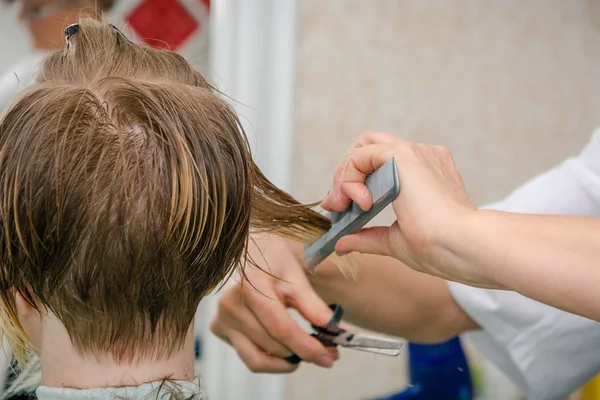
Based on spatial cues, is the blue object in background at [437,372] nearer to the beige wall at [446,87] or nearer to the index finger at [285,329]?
the beige wall at [446,87]

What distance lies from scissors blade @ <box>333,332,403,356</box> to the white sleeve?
209 mm

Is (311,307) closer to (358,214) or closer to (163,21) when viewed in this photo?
(358,214)

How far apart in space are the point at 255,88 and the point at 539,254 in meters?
0.76

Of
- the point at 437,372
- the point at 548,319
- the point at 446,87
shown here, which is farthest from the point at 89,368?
the point at 446,87

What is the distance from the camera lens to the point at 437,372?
Answer: 50.4 inches

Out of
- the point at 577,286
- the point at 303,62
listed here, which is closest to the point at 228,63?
the point at 303,62

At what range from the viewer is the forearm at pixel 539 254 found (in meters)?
0.55

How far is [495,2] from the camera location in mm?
1458

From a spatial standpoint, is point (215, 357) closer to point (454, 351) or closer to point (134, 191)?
point (454, 351)

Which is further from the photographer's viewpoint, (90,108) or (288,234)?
(288,234)

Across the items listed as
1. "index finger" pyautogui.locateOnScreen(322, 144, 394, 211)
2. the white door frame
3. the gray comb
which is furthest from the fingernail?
the white door frame

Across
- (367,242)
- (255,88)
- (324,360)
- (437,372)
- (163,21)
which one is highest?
(163,21)

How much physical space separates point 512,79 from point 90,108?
114 centimetres

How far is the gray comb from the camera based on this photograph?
58 centimetres
